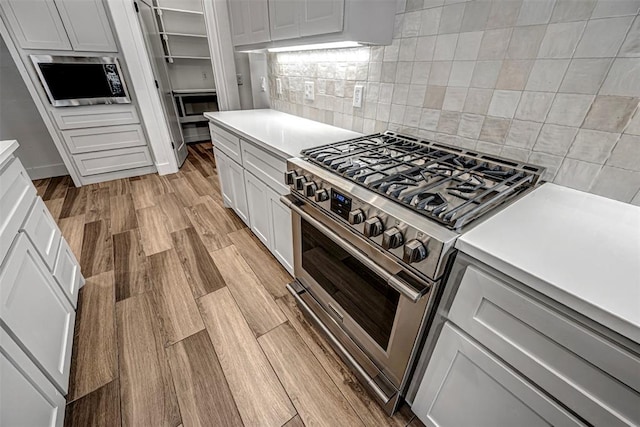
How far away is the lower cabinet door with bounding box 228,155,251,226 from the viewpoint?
6.34ft

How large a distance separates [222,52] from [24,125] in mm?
2528

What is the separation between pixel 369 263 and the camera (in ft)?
2.84

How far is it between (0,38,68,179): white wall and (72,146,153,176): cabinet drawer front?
0.57 m

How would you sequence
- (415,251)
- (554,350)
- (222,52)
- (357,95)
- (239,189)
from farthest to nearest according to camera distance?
(222,52), (239,189), (357,95), (415,251), (554,350)

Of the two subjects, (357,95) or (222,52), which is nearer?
(357,95)

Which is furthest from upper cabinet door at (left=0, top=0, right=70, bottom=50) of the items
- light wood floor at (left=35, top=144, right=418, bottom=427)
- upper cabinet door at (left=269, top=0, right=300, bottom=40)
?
upper cabinet door at (left=269, top=0, right=300, bottom=40)

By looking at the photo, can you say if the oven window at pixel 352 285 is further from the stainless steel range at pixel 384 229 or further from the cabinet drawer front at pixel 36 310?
the cabinet drawer front at pixel 36 310

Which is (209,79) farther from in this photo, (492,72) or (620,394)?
(620,394)

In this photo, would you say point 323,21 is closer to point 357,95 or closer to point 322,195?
point 357,95

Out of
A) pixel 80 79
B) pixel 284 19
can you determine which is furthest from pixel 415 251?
pixel 80 79

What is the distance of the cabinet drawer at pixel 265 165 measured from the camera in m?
1.37

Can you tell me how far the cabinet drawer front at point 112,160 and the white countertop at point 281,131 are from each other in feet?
5.64

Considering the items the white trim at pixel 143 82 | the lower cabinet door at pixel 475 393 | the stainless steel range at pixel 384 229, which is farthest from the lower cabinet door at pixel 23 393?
the white trim at pixel 143 82

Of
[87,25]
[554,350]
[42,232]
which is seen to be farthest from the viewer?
[87,25]
